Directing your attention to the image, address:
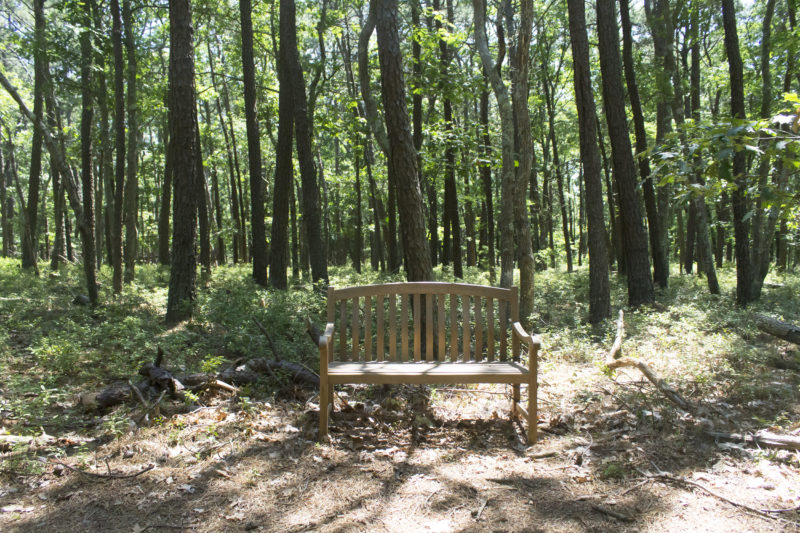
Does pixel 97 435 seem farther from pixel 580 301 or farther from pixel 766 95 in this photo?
pixel 766 95

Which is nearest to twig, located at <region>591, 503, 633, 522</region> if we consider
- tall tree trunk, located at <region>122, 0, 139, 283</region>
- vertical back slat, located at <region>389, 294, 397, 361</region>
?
vertical back slat, located at <region>389, 294, 397, 361</region>

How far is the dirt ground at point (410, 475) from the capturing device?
294 cm

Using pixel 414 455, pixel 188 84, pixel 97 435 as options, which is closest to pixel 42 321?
pixel 188 84

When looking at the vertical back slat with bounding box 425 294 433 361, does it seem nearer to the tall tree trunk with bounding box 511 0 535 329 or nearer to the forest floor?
the forest floor

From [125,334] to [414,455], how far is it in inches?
180

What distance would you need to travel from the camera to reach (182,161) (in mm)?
7754

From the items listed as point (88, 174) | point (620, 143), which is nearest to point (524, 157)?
point (620, 143)

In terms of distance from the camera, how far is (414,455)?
3.93 meters

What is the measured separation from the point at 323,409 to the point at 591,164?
6.33 metres

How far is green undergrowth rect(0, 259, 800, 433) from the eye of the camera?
4930 millimetres

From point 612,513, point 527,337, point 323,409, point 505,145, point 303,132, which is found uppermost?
point 303,132

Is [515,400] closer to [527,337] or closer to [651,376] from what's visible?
[527,337]

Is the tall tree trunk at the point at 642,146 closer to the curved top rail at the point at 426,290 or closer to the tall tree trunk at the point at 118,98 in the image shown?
the curved top rail at the point at 426,290

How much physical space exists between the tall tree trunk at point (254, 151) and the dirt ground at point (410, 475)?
26.2 ft
